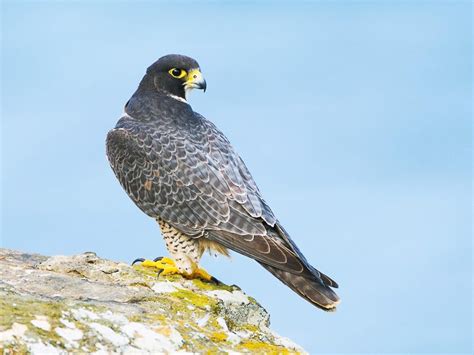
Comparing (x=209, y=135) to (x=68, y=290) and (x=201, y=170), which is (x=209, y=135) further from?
(x=68, y=290)

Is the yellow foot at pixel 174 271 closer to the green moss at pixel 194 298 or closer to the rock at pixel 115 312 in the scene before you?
the rock at pixel 115 312

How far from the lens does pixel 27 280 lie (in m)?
6.36

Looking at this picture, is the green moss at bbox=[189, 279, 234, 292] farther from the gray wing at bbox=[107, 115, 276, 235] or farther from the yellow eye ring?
the yellow eye ring

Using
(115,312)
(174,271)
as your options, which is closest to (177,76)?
(174,271)

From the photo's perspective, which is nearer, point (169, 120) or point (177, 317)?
point (177, 317)

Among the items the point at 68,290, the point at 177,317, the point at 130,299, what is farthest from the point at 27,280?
the point at 177,317

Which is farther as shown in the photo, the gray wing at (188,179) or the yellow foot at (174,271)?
the gray wing at (188,179)

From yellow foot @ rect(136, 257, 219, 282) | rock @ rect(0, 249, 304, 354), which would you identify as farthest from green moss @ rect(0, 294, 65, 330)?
yellow foot @ rect(136, 257, 219, 282)

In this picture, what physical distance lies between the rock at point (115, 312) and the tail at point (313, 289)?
59cm

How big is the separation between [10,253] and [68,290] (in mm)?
1636

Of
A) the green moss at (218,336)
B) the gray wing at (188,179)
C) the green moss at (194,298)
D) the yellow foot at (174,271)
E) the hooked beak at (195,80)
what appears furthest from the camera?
the hooked beak at (195,80)

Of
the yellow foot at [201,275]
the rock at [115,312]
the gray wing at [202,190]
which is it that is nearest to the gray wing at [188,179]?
the gray wing at [202,190]

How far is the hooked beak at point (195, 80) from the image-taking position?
9133mm

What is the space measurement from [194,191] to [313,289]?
58.9 inches
